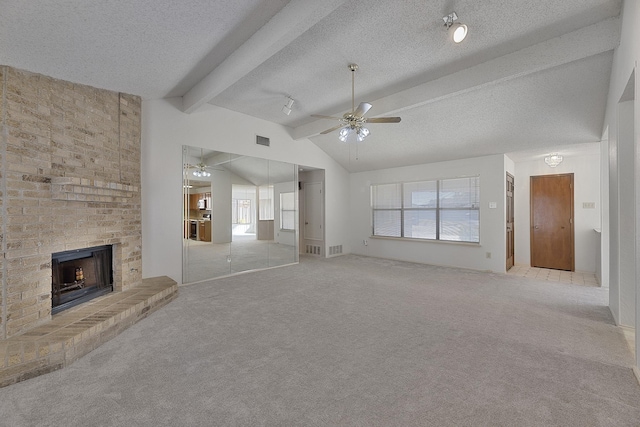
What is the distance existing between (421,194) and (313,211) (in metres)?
2.84

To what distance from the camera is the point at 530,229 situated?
6566 millimetres

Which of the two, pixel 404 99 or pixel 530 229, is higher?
pixel 404 99


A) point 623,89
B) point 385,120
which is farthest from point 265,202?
Answer: point 623,89

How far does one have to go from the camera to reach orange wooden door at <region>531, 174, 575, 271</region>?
6.12 meters

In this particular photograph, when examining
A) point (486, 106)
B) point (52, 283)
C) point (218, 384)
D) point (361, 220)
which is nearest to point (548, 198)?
point (486, 106)

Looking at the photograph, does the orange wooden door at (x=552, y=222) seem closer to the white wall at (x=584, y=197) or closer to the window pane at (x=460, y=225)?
the white wall at (x=584, y=197)

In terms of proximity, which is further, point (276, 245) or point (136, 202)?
point (276, 245)

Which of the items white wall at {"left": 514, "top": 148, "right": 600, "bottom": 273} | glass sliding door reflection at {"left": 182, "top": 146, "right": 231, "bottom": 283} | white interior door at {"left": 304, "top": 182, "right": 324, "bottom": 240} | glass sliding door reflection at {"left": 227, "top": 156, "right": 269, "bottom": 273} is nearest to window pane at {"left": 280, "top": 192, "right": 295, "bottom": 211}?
glass sliding door reflection at {"left": 227, "top": 156, "right": 269, "bottom": 273}

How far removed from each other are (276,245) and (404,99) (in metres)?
3.97

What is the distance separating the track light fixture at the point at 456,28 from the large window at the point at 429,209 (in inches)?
157

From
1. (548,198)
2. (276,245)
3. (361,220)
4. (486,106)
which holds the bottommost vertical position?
(276,245)

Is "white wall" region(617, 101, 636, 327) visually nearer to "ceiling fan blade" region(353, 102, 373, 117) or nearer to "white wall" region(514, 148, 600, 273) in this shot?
"ceiling fan blade" region(353, 102, 373, 117)

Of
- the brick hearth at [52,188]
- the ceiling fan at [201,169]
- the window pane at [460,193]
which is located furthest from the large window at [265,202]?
the window pane at [460,193]

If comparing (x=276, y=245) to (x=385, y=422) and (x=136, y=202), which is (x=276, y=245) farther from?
(x=385, y=422)
